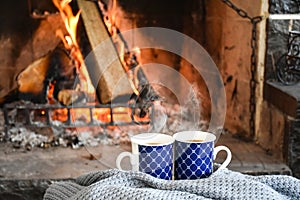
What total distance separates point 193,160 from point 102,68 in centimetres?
116

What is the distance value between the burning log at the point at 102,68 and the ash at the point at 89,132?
13 centimetres

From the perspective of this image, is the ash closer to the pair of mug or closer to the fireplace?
the fireplace

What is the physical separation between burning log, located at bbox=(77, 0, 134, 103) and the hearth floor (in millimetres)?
226

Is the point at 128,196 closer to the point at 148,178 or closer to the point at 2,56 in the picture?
the point at 148,178

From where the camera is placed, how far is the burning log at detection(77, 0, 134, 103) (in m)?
1.86

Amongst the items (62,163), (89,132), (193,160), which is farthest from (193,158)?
(89,132)

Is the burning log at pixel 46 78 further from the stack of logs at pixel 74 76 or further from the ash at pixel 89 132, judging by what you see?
the ash at pixel 89 132

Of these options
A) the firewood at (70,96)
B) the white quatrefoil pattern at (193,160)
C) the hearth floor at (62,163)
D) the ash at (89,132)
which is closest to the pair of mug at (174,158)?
the white quatrefoil pattern at (193,160)

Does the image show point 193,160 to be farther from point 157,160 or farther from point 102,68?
point 102,68

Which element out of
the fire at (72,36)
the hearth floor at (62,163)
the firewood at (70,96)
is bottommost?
the hearth floor at (62,163)

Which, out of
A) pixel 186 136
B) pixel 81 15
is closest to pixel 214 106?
pixel 81 15

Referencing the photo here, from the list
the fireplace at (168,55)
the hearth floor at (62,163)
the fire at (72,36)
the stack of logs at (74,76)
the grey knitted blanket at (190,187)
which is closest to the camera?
the grey knitted blanket at (190,187)

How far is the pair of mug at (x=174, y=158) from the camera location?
0.79 m

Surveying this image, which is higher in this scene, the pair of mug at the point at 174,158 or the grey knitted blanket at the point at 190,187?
the pair of mug at the point at 174,158
